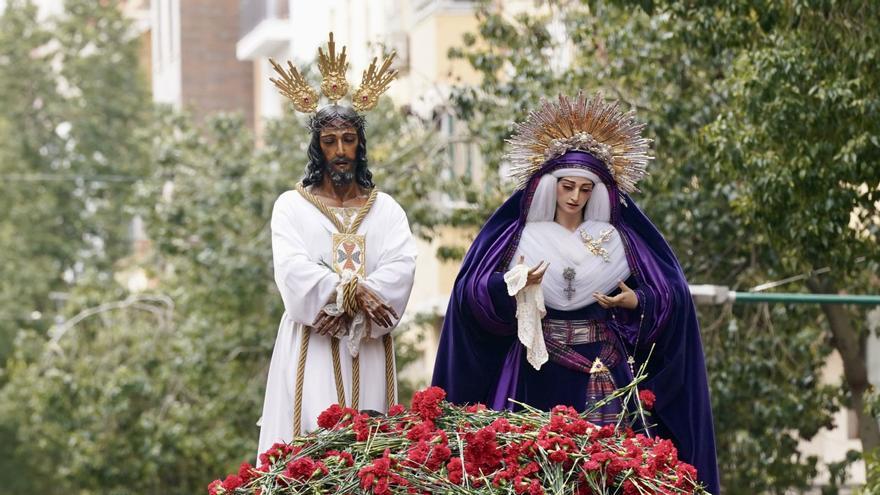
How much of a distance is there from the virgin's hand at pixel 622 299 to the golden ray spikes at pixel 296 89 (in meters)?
1.57

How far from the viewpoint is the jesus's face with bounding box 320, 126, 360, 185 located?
9.95 metres

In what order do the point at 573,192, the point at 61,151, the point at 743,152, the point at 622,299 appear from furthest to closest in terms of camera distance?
1. the point at 61,151
2. the point at 743,152
3. the point at 573,192
4. the point at 622,299

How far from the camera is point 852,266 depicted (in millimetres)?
14383

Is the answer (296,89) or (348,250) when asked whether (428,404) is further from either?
(296,89)

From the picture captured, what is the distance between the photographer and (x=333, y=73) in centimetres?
1013

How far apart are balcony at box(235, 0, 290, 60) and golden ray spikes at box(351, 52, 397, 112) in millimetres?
29407

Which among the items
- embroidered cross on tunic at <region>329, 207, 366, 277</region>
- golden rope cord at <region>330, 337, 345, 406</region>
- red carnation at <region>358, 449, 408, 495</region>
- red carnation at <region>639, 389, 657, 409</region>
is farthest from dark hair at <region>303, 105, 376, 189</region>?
red carnation at <region>358, 449, 408, 495</region>

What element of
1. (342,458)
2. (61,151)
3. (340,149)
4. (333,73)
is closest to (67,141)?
(61,151)

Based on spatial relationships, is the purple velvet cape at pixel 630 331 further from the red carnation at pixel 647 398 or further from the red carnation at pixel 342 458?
the red carnation at pixel 342 458

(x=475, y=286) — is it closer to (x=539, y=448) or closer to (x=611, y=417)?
(x=611, y=417)

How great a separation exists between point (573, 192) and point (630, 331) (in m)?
0.67

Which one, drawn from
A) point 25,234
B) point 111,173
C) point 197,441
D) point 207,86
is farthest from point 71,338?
point 207,86

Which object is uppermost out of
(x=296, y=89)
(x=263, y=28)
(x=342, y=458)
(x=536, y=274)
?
(x=263, y=28)

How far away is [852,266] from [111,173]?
2697 centimetres
